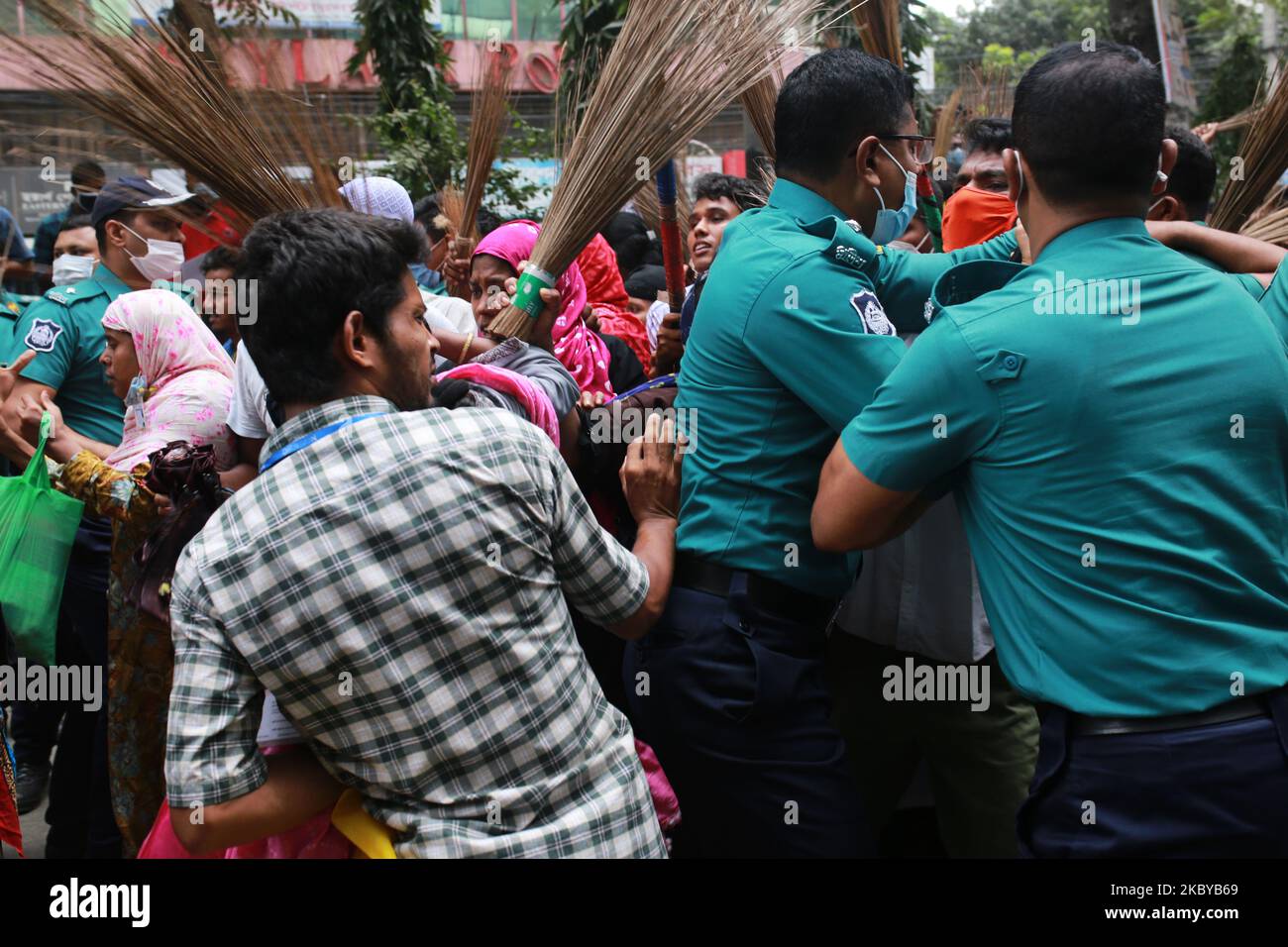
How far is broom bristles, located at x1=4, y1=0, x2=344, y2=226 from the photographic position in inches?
99.1

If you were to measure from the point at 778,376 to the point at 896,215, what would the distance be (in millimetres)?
539

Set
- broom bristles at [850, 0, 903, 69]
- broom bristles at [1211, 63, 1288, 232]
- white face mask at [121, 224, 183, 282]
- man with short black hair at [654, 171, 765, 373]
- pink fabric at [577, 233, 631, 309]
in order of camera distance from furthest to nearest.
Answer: man with short black hair at [654, 171, 765, 373], pink fabric at [577, 233, 631, 309], white face mask at [121, 224, 183, 282], broom bristles at [850, 0, 903, 69], broom bristles at [1211, 63, 1288, 232]

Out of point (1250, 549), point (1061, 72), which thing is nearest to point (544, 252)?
point (1061, 72)

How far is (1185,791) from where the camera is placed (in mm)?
1645

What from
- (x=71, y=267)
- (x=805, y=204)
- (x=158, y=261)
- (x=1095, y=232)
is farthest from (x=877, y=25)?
(x=71, y=267)

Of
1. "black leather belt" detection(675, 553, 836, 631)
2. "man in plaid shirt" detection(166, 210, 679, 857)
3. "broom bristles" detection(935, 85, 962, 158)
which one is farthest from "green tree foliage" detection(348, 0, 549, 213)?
"man in plaid shirt" detection(166, 210, 679, 857)

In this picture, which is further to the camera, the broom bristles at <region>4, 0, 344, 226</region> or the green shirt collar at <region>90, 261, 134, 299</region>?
the green shirt collar at <region>90, 261, 134, 299</region>

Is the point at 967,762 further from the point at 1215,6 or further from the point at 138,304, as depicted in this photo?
the point at 1215,6

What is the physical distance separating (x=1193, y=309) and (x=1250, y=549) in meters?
0.35

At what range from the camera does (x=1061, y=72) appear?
70.7 inches

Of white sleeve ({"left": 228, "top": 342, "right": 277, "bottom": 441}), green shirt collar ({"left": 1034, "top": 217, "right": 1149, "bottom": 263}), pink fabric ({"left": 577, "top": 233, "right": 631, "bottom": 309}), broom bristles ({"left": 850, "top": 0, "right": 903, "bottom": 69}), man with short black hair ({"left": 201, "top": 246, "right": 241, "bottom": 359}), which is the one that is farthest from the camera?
pink fabric ({"left": 577, "top": 233, "right": 631, "bottom": 309})

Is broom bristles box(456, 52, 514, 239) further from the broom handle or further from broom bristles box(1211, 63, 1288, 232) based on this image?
broom bristles box(1211, 63, 1288, 232)

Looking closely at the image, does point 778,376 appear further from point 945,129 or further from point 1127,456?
point 945,129

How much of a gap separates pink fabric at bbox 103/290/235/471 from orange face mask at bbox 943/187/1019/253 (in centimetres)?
201
